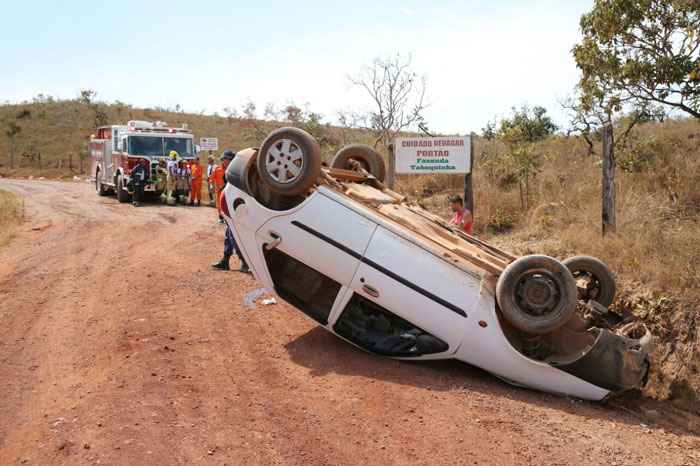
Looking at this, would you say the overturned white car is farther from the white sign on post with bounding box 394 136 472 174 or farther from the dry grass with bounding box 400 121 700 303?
the white sign on post with bounding box 394 136 472 174

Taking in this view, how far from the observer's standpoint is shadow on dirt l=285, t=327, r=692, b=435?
5797 mm

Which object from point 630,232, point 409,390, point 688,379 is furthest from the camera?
point 630,232

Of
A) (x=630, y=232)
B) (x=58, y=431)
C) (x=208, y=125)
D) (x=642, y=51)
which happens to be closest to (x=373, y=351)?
(x=58, y=431)

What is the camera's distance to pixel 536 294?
19.0 feet

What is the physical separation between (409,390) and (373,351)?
0.75 meters

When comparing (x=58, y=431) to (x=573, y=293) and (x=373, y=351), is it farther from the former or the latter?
(x=573, y=293)

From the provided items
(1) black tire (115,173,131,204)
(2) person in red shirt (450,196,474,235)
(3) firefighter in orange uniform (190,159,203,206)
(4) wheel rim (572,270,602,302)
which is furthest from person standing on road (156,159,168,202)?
(4) wheel rim (572,270,602,302)

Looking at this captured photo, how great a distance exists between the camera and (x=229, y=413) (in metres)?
5.09

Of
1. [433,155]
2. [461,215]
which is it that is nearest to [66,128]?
[433,155]

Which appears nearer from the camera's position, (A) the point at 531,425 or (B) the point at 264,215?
(A) the point at 531,425

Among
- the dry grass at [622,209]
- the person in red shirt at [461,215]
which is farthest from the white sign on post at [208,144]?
the person in red shirt at [461,215]

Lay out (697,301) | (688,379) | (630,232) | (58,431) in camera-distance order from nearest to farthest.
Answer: (58,431) < (688,379) < (697,301) < (630,232)

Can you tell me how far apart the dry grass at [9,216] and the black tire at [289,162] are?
29.9 feet

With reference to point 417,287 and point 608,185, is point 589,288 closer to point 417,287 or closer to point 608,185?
point 417,287
